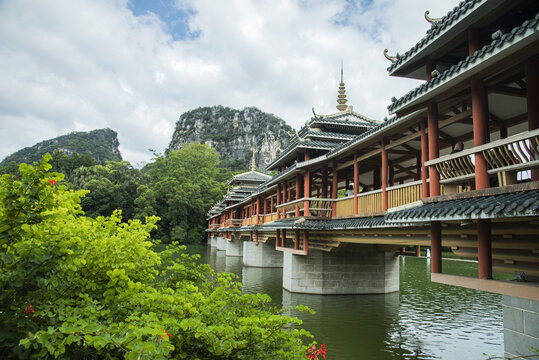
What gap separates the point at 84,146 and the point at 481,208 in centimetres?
12819

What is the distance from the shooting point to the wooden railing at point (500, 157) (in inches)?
198

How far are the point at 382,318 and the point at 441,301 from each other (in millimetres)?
4631

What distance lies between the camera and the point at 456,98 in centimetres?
743

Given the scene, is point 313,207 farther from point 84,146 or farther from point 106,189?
point 84,146

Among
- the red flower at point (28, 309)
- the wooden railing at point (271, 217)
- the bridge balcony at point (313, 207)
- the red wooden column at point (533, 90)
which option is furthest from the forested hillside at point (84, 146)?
the red wooden column at point (533, 90)

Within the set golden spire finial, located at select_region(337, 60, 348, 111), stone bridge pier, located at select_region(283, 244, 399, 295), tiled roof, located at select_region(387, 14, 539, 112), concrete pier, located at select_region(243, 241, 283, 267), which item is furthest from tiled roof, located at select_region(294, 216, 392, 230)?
concrete pier, located at select_region(243, 241, 283, 267)

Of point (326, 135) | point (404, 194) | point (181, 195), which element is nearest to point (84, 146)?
point (181, 195)

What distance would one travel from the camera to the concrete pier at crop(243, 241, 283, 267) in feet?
90.5

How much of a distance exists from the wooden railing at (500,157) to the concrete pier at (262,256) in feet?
70.2

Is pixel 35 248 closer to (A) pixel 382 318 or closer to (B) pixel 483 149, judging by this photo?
(B) pixel 483 149

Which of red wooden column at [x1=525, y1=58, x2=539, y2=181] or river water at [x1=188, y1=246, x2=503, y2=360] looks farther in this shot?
river water at [x1=188, y1=246, x2=503, y2=360]

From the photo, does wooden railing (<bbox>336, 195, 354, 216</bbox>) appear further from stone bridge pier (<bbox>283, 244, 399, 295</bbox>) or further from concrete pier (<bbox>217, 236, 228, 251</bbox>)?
concrete pier (<bbox>217, 236, 228, 251</bbox>)

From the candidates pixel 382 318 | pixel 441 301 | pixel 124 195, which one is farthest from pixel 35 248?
pixel 124 195

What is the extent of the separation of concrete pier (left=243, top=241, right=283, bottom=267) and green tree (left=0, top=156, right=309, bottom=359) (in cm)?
2386
